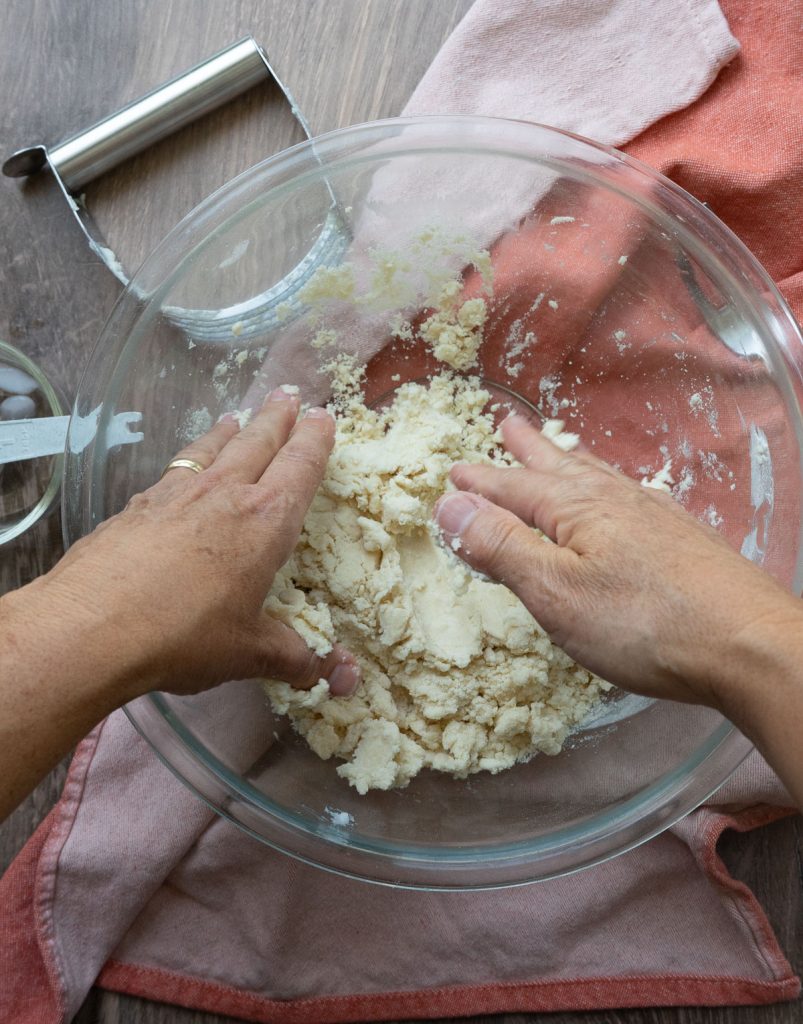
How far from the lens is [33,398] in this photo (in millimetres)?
1218

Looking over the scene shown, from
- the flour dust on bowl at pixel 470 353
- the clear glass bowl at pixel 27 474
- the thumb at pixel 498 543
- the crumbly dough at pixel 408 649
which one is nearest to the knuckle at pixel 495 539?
the thumb at pixel 498 543

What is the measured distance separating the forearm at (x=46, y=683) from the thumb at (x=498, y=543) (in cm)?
39

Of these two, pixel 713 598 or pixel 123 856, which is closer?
pixel 713 598

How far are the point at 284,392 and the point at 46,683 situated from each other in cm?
58

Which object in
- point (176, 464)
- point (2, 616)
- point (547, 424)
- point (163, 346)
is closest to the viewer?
point (2, 616)

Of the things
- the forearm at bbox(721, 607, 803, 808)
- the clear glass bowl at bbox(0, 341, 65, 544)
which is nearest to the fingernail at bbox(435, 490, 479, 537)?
the forearm at bbox(721, 607, 803, 808)

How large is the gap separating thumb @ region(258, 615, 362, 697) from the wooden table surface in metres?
0.59

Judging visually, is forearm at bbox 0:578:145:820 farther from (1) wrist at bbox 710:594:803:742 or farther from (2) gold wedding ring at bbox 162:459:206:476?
(1) wrist at bbox 710:594:803:742

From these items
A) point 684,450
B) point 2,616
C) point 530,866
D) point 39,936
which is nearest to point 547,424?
point 684,450

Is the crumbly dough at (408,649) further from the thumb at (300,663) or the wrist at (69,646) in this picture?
the wrist at (69,646)

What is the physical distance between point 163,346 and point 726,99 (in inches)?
34.8

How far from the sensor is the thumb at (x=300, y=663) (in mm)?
879

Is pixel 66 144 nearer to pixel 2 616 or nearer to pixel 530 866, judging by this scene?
pixel 2 616

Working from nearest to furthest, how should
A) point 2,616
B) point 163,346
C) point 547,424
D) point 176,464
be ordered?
point 2,616 → point 176,464 → point 163,346 → point 547,424
